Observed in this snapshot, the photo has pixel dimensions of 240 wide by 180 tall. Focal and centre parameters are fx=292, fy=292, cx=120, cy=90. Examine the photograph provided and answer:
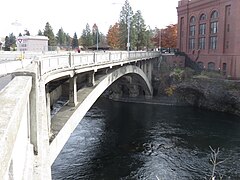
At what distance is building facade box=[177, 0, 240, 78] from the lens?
42719 millimetres

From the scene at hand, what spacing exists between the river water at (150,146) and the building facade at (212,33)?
10.1 m

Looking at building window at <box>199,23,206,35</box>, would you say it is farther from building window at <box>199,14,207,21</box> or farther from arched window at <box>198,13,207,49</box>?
A: building window at <box>199,14,207,21</box>

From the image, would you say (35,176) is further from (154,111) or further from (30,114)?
(154,111)

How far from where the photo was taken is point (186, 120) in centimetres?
3544

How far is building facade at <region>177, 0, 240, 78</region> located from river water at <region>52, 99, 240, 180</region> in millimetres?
10093

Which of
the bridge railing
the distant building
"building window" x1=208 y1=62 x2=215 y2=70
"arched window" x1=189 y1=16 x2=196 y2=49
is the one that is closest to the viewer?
the bridge railing

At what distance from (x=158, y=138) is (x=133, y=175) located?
27.9 feet

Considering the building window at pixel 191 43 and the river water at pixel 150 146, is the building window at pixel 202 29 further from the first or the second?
the river water at pixel 150 146

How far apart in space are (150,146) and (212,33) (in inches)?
1189

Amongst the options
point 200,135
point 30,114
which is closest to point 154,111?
point 200,135

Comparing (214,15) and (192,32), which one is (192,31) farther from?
(214,15)

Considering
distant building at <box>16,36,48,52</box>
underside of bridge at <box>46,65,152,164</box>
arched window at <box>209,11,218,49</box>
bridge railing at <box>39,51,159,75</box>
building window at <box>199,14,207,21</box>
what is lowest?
underside of bridge at <box>46,65,152,164</box>

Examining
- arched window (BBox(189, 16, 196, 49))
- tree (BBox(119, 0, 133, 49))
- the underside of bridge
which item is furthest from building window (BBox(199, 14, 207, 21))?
the underside of bridge

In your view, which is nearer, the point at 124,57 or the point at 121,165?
the point at 121,165
